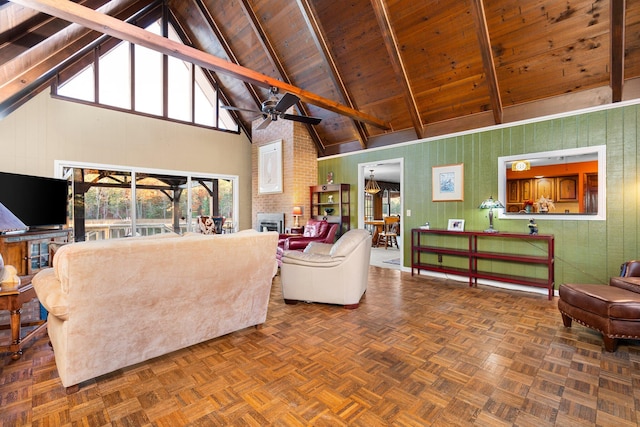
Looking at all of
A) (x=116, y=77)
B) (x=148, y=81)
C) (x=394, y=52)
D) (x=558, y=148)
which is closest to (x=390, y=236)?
(x=558, y=148)

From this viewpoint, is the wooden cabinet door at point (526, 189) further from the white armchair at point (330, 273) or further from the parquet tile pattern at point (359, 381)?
the white armchair at point (330, 273)

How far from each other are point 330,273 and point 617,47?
13.5ft

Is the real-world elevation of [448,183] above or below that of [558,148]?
below

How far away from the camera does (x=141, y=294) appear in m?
1.96

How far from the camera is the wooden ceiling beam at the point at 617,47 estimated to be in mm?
3079

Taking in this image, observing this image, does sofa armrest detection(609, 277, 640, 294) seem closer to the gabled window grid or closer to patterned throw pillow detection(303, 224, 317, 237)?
patterned throw pillow detection(303, 224, 317, 237)

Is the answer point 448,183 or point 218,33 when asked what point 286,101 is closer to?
point 448,183

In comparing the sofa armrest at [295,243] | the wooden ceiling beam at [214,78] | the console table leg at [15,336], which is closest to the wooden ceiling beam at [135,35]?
the sofa armrest at [295,243]

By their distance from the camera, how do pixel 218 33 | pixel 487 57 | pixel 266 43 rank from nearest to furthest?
1. pixel 487 57
2. pixel 266 43
3. pixel 218 33

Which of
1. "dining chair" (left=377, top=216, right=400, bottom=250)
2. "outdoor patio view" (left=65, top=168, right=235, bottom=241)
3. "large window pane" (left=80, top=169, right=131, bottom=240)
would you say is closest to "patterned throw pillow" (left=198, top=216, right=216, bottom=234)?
"outdoor patio view" (left=65, top=168, right=235, bottom=241)

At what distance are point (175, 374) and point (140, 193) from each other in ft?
18.8

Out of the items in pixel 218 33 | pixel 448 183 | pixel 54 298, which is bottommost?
pixel 54 298

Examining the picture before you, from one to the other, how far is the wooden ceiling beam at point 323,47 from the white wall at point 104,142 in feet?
11.6

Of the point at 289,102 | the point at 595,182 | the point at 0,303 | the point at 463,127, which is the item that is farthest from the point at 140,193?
the point at 595,182
